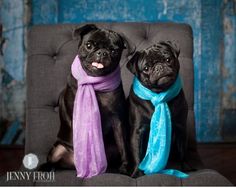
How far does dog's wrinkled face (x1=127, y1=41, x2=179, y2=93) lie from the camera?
1131 mm

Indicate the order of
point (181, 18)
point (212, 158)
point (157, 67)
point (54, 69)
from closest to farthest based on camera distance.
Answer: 1. point (157, 67)
2. point (54, 69)
3. point (212, 158)
4. point (181, 18)

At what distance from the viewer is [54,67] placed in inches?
58.6

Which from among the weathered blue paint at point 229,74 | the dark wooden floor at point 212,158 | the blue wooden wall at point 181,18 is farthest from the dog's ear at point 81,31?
the weathered blue paint at point 229,74

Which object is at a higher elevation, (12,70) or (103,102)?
(103,102)

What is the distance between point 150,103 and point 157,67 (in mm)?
113

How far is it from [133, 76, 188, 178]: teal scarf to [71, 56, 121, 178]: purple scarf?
0.11 meters

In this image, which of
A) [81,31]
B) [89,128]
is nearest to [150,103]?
[89,128]

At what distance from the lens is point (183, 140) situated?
1.22 m

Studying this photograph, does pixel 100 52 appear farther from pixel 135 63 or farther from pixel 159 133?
pixel 159 133

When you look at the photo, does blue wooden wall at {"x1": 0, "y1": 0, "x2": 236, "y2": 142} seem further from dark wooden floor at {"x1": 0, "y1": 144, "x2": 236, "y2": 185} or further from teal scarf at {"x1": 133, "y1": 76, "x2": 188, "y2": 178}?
teal scarf at {"x1": 133, "y1": 76, "x2": 188, "y2": 178}

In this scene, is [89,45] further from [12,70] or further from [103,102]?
[12,70]

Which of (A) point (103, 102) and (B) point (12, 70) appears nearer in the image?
(A) point (103, 102)

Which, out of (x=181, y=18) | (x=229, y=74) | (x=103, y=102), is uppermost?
(x=181, y=18)

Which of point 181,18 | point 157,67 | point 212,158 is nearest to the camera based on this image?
point 157,67
